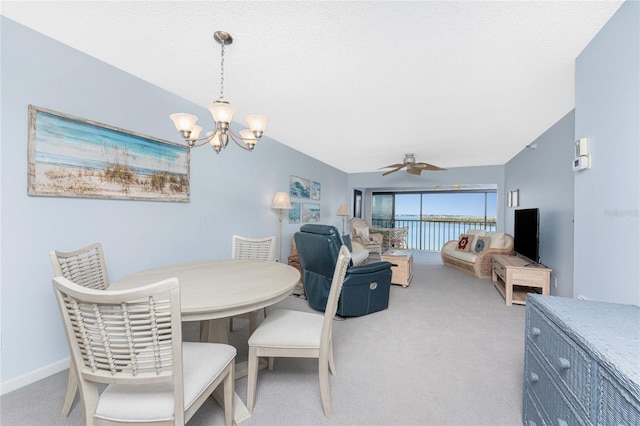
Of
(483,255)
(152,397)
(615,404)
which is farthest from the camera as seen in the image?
(483,255)

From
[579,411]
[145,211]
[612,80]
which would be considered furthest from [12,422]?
[612,80]

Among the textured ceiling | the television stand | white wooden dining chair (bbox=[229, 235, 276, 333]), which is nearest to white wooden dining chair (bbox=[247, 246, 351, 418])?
white wooden dining chair (bbox=[229, 235, 276, 333])

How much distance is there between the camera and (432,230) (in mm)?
8414

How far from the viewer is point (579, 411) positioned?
933mm

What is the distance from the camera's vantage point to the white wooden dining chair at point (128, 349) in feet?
2.86

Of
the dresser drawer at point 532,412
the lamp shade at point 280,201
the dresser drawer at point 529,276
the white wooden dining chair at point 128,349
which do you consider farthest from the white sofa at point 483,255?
the white wooden dining chair at point 128,349

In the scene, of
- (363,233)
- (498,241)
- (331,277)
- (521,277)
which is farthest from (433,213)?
(331,277)

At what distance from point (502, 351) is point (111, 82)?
12.8ft

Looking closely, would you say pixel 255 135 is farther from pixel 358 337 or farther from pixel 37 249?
pixel 358 337

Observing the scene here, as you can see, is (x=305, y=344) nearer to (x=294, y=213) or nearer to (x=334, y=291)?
(x=334, y=291)

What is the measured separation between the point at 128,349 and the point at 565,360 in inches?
64.1

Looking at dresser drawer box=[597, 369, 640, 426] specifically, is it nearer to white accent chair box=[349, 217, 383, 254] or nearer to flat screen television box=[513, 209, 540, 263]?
flat screen television box=[513, 209, 540, 263]

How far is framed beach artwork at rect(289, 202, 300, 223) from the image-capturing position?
4.75m

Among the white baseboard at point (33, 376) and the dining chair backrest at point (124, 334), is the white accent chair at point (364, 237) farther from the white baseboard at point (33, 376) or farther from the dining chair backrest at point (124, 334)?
the dining chair backrest at point (124, 334)
